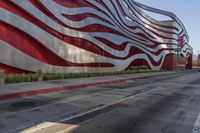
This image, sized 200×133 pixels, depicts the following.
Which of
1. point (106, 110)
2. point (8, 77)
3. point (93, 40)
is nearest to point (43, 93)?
point (8, 77)

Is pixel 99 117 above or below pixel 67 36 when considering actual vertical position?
below

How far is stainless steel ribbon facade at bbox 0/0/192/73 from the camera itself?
21.0 metres

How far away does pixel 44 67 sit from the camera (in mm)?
24234

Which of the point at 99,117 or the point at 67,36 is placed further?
the point at 67,36

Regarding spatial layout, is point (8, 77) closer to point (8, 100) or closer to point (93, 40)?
point (8, 100)

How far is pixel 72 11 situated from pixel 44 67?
27.7ft

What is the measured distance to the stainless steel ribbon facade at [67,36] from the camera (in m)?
21.0

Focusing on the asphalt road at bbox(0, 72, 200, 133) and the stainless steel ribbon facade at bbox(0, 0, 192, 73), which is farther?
the stainless steel ribbon facade at bbox(0, 0, 192, 73)

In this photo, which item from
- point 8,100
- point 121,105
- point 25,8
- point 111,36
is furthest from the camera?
point 111,36

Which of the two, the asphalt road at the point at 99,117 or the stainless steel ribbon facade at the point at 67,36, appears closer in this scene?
the asphalt road at the point at 99,117

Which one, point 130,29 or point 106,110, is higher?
point 130,29

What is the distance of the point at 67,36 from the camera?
2841 centimetres

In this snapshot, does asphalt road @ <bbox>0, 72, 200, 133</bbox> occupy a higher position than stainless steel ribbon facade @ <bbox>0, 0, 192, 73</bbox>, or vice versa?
stainless steel ribbon facade @ <bbox>0, 0, 192, 73</bbox>

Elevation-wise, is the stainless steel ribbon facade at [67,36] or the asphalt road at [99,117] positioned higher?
the stainless steel ribbon facade at [67,36]
